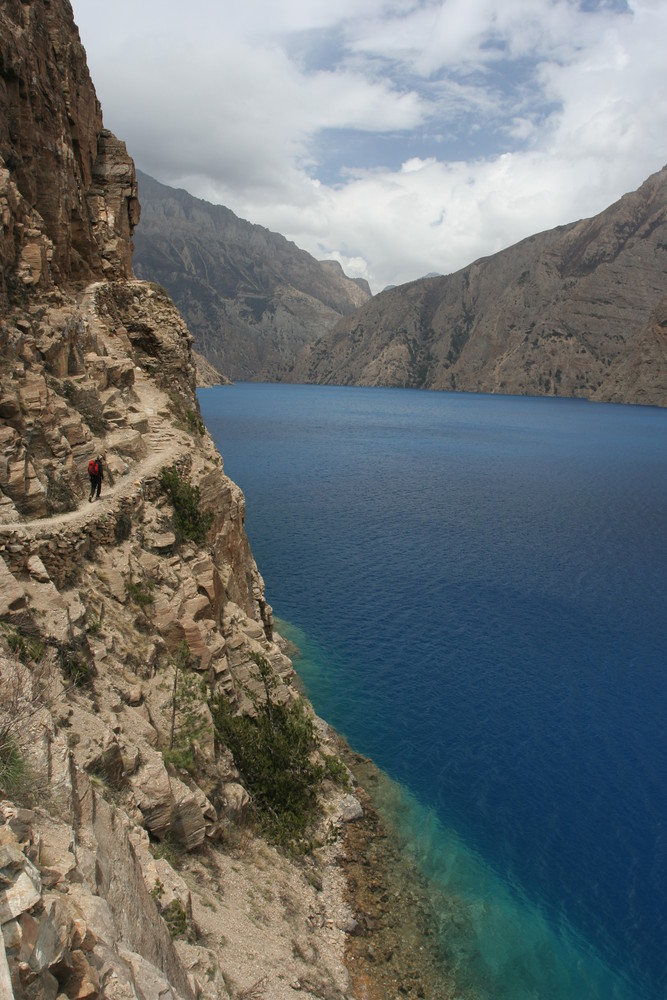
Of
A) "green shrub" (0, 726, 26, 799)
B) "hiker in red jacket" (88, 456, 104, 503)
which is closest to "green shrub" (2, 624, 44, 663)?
"green shrub" (0, 726, 26, 799)

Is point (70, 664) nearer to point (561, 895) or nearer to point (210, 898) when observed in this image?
point (210, 898)

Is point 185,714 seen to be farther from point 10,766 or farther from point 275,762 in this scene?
point 10,766

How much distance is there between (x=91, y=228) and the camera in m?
28.5

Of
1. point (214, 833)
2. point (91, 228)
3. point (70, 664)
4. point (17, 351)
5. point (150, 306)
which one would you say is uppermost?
point (91, 228)

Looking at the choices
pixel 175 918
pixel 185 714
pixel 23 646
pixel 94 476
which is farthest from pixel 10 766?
pixel 94 476

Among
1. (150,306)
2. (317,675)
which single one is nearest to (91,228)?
(150,306)

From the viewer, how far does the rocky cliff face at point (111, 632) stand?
32.9 ft

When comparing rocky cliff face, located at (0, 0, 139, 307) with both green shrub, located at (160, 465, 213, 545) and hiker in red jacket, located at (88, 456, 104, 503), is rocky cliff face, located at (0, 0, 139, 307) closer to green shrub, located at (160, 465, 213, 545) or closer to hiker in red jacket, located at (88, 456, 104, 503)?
hiker in red jacket, located at (88, 456, 104, 503)

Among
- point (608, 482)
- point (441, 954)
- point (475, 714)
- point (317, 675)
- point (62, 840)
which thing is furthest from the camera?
point (608, 482)

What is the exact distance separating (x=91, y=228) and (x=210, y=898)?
25814 mm

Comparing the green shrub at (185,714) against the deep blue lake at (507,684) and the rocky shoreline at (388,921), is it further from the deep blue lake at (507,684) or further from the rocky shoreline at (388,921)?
the deep blue lake at (507,684)

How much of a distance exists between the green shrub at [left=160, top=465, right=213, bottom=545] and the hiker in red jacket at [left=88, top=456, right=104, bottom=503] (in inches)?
123

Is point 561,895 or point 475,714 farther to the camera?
point 475,714

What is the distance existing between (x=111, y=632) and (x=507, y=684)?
870 inches
